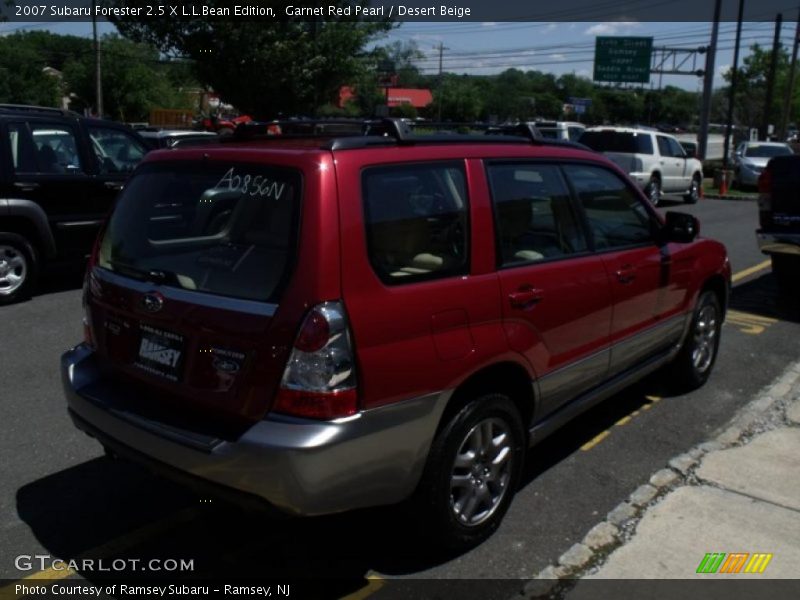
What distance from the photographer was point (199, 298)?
119 inches

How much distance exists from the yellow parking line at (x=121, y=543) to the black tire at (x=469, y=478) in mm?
1240

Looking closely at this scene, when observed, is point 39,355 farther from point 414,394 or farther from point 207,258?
point 414,394

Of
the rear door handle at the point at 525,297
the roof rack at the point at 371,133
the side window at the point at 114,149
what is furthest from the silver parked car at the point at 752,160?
the rear door handle at the point at 525,297

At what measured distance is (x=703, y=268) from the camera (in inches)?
211

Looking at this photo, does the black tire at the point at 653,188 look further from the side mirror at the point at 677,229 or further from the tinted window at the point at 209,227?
the tinted window at the point at 209,227

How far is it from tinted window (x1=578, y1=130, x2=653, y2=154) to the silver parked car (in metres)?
7.27

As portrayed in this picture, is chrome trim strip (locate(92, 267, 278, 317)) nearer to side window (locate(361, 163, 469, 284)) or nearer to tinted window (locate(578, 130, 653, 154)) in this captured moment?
side window (locate(361, 163, 469, 284))

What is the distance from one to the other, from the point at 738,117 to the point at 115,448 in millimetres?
89911

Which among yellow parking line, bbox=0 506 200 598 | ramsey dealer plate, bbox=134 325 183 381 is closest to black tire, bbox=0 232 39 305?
yellow parking line, bbox=0 506 200 598

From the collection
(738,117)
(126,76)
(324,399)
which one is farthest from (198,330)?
(738,117)

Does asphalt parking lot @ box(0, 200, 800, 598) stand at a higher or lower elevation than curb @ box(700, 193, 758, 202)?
lower

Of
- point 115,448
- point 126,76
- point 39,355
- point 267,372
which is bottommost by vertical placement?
point 39,355

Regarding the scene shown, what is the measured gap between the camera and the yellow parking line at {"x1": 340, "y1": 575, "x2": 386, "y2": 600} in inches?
124

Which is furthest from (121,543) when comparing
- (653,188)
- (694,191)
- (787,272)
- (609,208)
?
(694,191)
